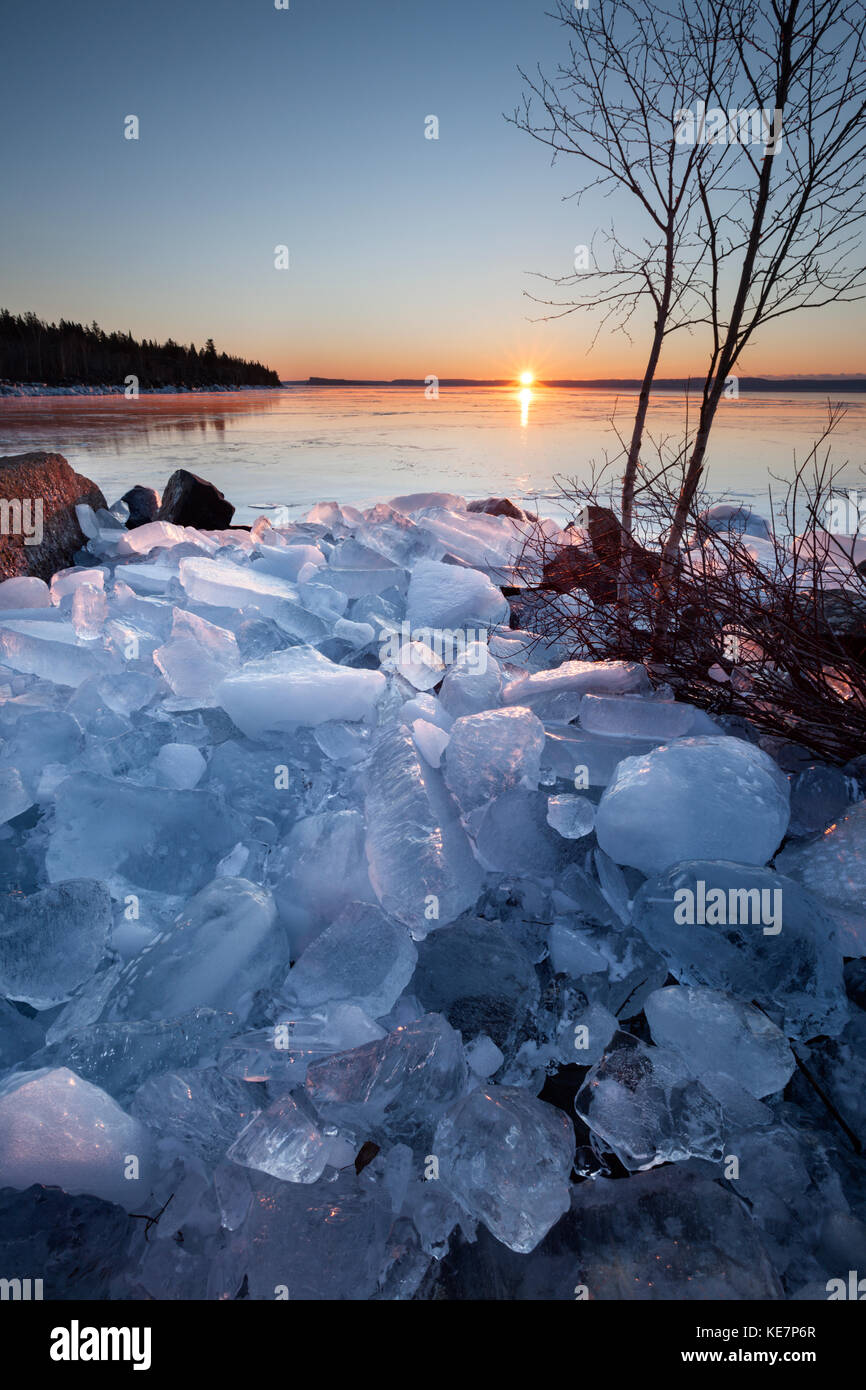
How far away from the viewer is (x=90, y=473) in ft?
26.1

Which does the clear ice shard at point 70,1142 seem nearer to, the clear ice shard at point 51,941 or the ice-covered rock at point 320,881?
the clear ice shard at point 51,941

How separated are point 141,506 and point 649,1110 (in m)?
5.47

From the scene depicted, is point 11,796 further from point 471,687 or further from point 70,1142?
point 471,687

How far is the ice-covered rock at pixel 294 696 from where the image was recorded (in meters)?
1.65

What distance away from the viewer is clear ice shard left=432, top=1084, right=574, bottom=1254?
881 mm

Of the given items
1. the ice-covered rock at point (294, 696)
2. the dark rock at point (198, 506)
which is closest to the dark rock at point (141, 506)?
the dark rock at point (198, 506)

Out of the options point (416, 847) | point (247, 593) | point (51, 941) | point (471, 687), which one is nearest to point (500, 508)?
point (247, 593)

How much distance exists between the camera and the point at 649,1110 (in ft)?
3.20

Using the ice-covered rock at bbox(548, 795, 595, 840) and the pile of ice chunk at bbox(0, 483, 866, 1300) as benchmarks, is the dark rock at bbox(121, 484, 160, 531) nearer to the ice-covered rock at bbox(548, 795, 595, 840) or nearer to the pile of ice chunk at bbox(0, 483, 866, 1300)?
the pile of ice chunk at bbox(0, 483, 866, 1300)

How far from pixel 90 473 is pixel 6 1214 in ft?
28.2

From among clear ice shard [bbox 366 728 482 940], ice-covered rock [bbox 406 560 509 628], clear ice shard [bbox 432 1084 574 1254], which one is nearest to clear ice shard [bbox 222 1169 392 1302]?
clear ice shard [bbox 432 1084 574 1254]

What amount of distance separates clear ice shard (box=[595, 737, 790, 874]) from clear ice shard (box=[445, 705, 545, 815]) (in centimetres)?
22

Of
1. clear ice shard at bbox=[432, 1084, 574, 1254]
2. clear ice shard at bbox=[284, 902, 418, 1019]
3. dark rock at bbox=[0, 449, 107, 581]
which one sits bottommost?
clear ice shard at bbox=[432, 1084, 574, 1254]

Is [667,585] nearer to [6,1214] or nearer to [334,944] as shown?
[334,944]
